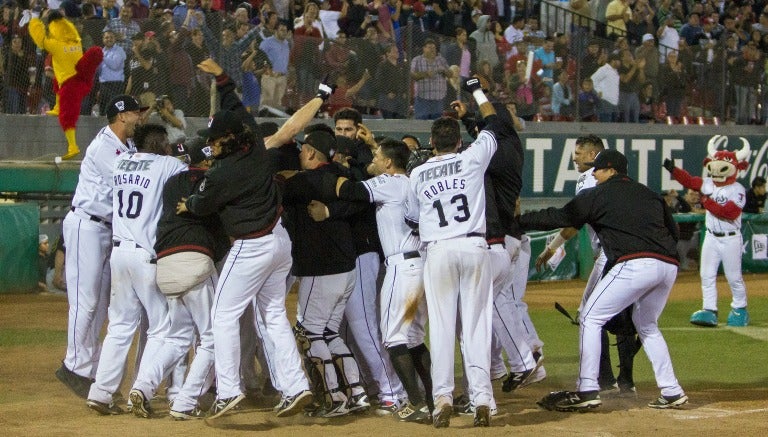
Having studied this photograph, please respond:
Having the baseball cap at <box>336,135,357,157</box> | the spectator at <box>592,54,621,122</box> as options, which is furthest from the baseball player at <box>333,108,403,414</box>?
the spectator at <box>592,54,621,122</box>

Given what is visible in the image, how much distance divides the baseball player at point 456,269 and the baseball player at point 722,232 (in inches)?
249

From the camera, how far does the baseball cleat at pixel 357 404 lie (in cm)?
830

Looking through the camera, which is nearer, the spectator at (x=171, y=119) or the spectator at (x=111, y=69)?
the spectator at (x=171, y=119)

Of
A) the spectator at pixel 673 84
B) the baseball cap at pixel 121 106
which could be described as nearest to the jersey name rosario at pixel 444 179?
the baseball cap at pixel 121 106

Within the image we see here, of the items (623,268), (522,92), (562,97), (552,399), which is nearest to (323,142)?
(623,268)

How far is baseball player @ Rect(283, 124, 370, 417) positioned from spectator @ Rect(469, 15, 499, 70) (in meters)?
11.1

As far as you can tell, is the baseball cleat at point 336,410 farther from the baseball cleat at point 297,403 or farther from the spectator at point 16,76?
the spectator at point 16,76

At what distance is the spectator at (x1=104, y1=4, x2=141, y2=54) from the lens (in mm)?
15977

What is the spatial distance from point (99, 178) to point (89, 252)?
56 cm

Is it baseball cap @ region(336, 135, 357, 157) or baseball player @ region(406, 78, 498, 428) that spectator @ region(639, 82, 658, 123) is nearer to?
baseball cap @ region(336, 135, 357, 157)

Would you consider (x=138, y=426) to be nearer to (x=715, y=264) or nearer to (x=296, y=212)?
(x=296, y=212)

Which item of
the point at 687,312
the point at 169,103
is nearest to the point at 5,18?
Result: the point at 169,103

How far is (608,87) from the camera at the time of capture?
21.0 m

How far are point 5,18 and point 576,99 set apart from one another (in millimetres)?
9796
